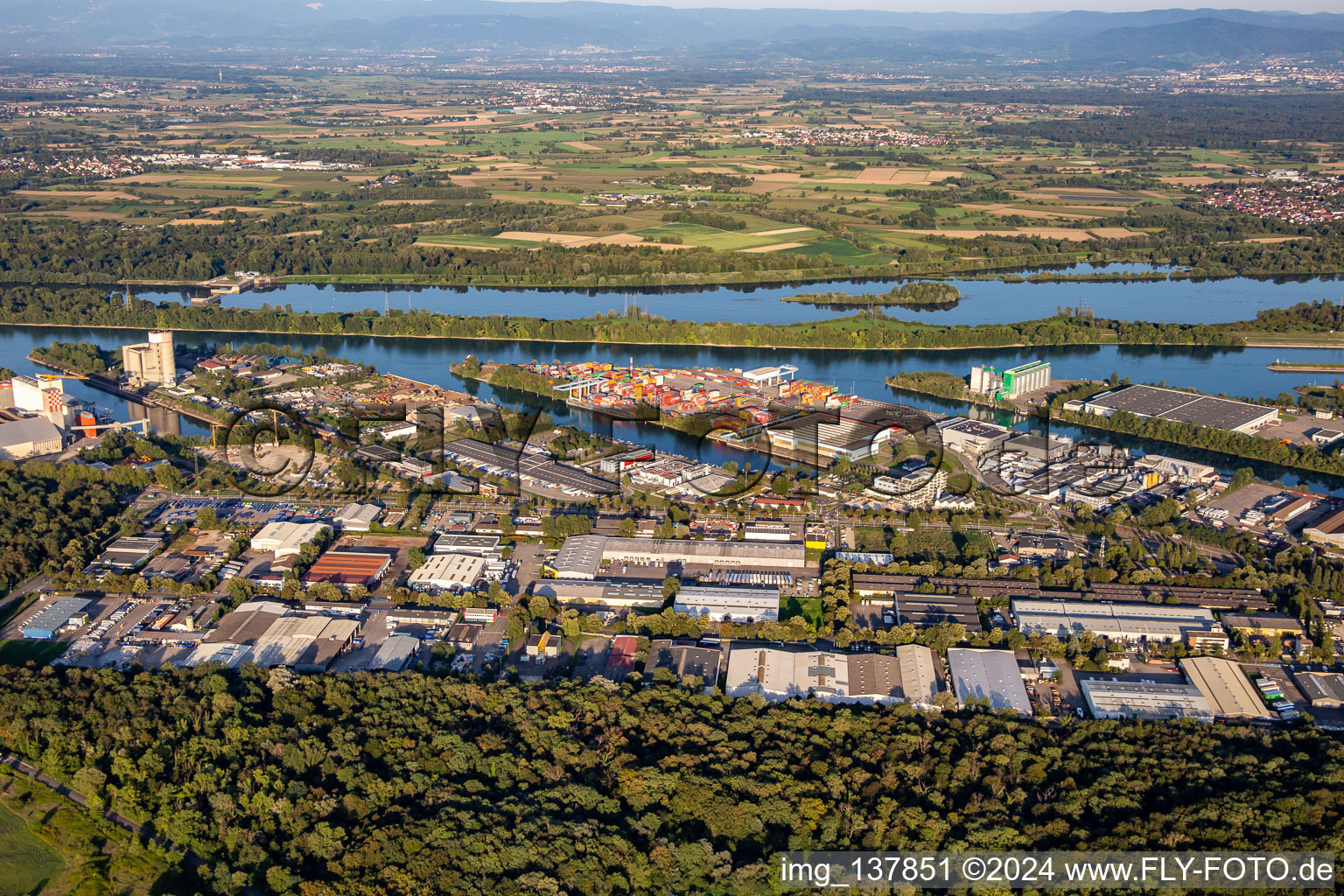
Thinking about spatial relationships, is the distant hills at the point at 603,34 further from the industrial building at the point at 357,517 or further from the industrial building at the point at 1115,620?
the industrial building at the point at 357,517

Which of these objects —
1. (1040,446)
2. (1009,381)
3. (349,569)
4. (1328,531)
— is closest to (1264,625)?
(1328,531)

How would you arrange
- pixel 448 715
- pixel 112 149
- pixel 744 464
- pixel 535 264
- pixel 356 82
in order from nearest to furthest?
pixel 448 715 → pixel 744 464 → pixel 535 264 → pixel 112 149 → pixel 356 82

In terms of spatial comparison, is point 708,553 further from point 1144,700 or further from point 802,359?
point 802,359

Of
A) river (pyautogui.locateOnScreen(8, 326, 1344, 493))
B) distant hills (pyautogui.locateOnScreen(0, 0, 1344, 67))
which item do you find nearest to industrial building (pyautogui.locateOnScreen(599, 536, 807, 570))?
river (pyautogui.locateOnScreen(8, 326, 1344, 493))

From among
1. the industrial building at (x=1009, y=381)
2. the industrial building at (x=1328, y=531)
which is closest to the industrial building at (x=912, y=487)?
the industrial building at (x=1009, y=381)

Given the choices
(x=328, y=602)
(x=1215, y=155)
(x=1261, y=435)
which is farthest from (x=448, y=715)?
(x=1215, y=155)

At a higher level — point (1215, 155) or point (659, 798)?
point (1215, 155)

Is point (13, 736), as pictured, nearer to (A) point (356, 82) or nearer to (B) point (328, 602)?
(B) point (328, 602)
